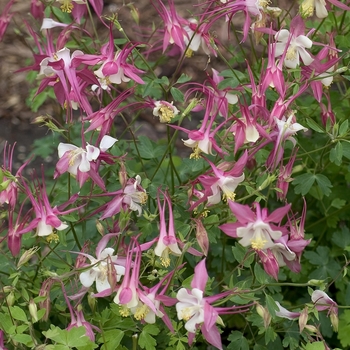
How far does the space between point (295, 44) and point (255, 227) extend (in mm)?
677

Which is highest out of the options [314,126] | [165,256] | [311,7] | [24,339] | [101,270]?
[311,7]

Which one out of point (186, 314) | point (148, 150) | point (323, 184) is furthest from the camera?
point (148, 150)

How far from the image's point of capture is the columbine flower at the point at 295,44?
222 centimetres

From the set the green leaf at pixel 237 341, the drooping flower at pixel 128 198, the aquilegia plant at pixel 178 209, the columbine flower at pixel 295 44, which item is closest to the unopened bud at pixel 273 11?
the aquilegia plant at pixel 178 209

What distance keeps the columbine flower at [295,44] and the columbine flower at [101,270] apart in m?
0.81

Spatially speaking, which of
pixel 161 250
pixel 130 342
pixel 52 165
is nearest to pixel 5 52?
pixel 52 165

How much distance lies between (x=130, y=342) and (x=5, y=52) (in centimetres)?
337

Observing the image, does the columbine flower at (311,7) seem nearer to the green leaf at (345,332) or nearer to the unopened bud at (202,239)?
the unopened bud at (202,239)

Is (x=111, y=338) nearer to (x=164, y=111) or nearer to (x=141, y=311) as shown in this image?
(x=141, y=311)

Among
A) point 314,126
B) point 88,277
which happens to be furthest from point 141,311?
point 314,126

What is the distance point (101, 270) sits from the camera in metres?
2.05

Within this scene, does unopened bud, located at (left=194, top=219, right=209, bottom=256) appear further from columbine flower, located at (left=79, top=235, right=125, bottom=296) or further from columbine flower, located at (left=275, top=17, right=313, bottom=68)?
columbine flower, located at (left=275, top=17, right=313, bottom=68)

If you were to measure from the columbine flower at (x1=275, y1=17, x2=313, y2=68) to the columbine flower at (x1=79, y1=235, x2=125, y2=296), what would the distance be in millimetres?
806

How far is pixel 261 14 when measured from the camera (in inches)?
92.0
